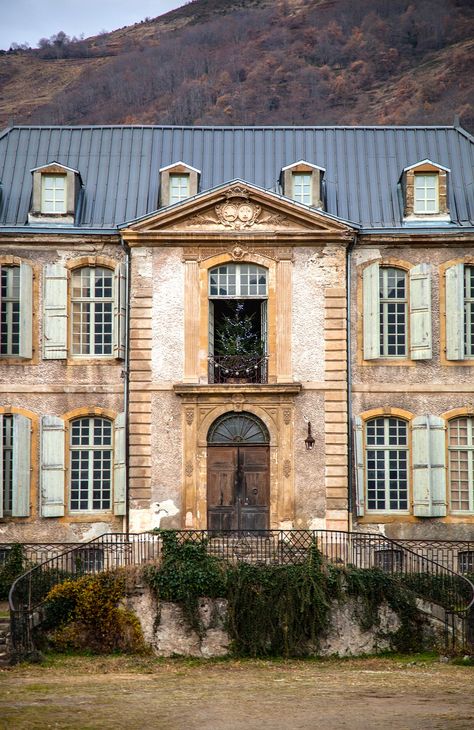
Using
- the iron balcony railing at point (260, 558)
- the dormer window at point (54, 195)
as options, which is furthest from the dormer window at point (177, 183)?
the iron balcony railing at point (260, 558)

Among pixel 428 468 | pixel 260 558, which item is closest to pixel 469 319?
pixel 428 468

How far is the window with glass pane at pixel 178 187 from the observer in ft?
96.2

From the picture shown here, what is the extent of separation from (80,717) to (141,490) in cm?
1021

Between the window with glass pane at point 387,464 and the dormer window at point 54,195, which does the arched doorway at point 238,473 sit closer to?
the window with glass pane at point 387,464

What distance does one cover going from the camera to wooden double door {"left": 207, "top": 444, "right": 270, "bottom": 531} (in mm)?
27906

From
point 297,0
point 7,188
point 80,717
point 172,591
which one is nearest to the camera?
point 80,717

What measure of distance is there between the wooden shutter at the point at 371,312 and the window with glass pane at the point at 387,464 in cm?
161

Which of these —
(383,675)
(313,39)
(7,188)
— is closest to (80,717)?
(383,675)

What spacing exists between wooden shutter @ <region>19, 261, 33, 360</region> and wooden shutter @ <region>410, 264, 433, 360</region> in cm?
867

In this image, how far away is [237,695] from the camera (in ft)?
64.7

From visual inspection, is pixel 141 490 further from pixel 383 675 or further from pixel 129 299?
pixel 383 675

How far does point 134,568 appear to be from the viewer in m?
24.9

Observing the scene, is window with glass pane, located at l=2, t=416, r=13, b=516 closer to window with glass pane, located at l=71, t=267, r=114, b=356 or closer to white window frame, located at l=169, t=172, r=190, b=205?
window with glass pane, located at l=71, t=267, r=114, b=356

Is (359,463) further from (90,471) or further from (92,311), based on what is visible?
(92,311)
